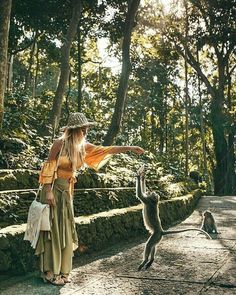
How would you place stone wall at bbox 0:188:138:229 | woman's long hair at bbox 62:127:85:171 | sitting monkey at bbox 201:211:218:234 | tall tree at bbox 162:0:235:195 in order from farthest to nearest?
tall tree at bbox 162:0:235:195 → sitting monkey at bbox 201:211:218:234 → stone wall at bbox 0:188:138:229 → woman's long hair at bbox 62:127:85:171

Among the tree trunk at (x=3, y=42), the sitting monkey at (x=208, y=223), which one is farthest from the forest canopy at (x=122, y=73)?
the sitting monkey at (x=208, y=223)

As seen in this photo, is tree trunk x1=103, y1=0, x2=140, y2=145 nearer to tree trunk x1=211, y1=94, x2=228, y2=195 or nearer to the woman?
the woman

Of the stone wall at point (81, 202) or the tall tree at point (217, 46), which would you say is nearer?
the stone wall at point (81, 202)

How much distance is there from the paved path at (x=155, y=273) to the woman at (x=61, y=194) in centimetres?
27

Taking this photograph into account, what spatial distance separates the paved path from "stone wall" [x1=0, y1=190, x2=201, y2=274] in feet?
0.55

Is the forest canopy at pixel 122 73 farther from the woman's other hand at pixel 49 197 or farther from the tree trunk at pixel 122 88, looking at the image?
the woman's other hand at pixel 49 197

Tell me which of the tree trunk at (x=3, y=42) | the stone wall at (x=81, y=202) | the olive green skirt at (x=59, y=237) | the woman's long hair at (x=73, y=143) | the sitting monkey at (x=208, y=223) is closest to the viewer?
the olive green skirt at (x=59, y=237)

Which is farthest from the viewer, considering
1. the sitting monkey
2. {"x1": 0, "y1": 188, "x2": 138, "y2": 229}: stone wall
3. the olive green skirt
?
the sitting monkey

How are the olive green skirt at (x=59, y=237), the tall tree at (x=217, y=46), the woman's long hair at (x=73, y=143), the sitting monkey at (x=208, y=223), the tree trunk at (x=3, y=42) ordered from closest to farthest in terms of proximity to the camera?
the olive green skirt at (x=59, y=237), the woman's long hair at (x=73, y=143), the sitting monkey at (x=208, y=223), the tree trunk at (x=3, y=42), the tall tree at (x=217, y=46)

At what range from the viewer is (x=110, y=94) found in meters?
33.1

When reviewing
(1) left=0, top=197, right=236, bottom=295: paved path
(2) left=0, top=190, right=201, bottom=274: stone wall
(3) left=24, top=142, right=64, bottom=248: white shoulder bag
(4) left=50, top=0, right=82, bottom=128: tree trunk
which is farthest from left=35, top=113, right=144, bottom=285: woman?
(4) left=50, top=0, right=82, bottom=128: tree trunk

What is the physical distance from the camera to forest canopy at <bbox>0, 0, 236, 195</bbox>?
1394 centimetres

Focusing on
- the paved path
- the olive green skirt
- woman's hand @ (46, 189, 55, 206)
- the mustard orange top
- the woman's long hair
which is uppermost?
the woman's long hair

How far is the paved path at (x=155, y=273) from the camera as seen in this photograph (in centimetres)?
490
